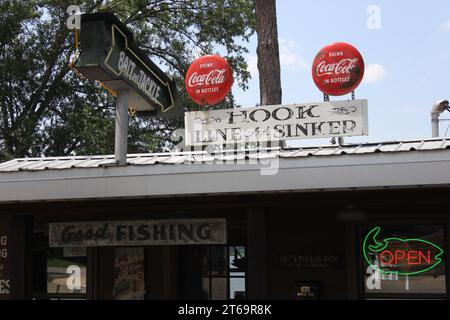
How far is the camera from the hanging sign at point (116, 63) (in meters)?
6.96

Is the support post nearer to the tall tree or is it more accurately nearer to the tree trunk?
the tree trunk

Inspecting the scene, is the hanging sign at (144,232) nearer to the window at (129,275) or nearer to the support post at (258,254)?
the support post at (258,254)

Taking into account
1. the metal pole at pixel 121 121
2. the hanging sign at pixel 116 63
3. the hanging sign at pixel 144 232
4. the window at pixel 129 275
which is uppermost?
the hanging sign at pixel 116 63

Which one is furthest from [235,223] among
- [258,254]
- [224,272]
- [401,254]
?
[258,254]

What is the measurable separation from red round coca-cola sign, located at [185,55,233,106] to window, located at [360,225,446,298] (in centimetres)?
383

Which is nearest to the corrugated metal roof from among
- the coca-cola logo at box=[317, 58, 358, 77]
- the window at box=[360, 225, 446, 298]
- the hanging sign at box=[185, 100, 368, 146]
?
the window at box=[360, 225, 446, 298]

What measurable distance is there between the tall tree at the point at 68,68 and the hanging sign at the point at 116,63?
1232cm

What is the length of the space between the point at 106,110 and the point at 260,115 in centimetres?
1409

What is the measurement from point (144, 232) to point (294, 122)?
306 centimetres

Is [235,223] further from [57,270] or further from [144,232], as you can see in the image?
[57,270]

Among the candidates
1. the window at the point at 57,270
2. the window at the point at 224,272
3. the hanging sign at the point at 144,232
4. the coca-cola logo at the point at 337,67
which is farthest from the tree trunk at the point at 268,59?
the hanging sign at the point at 144,232

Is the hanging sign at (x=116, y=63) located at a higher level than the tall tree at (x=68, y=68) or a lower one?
lower

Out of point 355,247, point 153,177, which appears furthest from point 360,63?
point 153,177

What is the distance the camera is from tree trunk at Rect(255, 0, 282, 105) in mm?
14820
